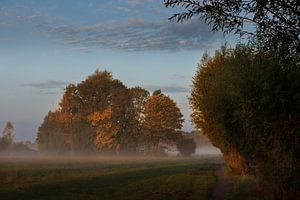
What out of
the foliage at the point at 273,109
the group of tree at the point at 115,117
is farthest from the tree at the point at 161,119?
the foliage at the point at 273,109

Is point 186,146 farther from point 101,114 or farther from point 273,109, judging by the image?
point 273,109

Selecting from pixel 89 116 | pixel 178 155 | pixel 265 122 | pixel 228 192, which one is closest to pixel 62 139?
pixel 89 116

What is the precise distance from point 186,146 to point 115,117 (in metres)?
27.0

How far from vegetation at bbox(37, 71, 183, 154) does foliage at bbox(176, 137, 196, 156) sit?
21.3 ft

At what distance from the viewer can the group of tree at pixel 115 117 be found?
122500 millimetres

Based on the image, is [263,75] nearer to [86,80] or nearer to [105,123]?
[105,123]

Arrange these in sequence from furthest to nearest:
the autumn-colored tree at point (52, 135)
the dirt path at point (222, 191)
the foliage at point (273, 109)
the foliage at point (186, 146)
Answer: the autumn-colored tree at point (52, 135), the foliage at point (186, 146), the dirt path at point (222, 191), the foliage at point (273, 109)

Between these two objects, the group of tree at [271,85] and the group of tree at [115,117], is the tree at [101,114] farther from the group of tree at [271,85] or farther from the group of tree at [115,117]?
the group of tree at [271,85]

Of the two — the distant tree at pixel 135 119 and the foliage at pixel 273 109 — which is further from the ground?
the distant tree at pixel 135 119

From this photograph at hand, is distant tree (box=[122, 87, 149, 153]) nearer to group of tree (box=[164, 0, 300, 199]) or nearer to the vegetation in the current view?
the vegetation

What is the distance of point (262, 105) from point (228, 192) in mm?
16830

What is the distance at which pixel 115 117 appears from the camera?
12275 cm

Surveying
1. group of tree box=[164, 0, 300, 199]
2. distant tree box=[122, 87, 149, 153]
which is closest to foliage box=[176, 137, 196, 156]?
distant tree box=[122, 87, 149, 153]

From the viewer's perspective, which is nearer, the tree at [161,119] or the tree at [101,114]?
the tree at [101,114]
